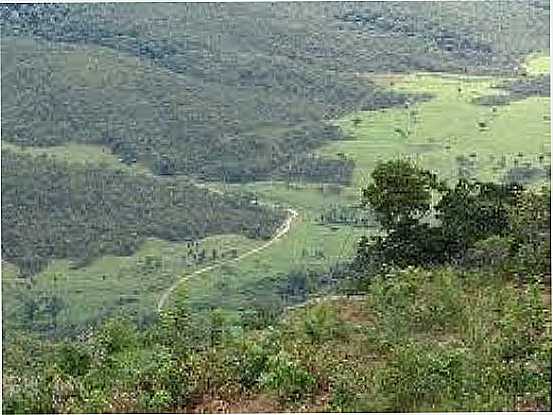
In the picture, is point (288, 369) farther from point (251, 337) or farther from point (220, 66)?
point (220, 66)

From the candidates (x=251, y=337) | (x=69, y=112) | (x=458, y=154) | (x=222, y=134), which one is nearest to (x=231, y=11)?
(x=69, y=112)

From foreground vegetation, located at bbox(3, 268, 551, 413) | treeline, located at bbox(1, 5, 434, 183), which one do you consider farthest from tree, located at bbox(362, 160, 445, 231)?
treeline, located at bbox(1, 5, 434, 183)

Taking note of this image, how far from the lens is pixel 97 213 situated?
95.6 ft

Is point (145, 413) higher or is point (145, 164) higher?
point (145, 413)

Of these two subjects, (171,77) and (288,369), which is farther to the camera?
(171,77)

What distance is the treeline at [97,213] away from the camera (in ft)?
80.2

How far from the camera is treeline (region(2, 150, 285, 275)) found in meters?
24.4

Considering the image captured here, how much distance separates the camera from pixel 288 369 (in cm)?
371

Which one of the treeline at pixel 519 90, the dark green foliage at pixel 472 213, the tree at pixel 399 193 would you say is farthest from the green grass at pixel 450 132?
the tree at pixel 399 193

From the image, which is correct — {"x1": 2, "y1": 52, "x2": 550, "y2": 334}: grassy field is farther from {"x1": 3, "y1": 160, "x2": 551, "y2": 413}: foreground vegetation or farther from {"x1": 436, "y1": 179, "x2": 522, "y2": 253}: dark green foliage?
{"x1": 3, "y1": 160, "x2": 551, "y2": 413}: foreground vegetation

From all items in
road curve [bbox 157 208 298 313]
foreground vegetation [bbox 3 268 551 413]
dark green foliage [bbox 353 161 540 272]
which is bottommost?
road curve [bbox 157 208 298 313]

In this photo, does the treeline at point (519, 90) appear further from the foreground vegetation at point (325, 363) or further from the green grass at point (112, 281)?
the foreground vegetation at point (325, 363)

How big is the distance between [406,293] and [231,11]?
4125cm

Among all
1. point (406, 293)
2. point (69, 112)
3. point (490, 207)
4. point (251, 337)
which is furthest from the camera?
point (69, 112)
